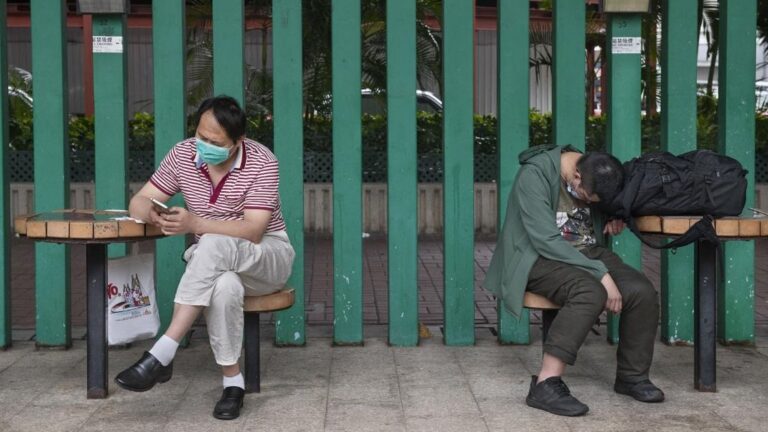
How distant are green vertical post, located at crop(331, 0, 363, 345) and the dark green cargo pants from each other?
134 cm

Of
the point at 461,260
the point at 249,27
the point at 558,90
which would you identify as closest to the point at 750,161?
the point at 558,90

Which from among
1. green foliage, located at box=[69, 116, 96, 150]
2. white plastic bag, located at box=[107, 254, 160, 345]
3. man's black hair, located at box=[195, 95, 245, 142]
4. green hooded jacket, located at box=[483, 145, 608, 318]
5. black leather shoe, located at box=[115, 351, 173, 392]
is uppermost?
green foliage, located at box=[69, 116, 96, 150]

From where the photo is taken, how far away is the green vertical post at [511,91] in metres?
5.68

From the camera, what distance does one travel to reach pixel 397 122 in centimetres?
568

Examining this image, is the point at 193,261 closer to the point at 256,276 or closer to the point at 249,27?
the point at 256,276

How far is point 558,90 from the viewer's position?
5.70 metres

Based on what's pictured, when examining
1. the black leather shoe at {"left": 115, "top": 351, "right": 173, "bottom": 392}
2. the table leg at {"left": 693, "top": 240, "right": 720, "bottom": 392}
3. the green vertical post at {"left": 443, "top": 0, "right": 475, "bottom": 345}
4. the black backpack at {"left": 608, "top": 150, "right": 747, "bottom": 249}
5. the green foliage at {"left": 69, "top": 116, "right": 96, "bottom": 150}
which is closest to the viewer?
the black leather shoe at {"left": 115, "top": 351, "right": 173, "bottom": 392}

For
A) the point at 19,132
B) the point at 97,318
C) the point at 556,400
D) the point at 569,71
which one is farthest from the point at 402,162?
the point at 19,132

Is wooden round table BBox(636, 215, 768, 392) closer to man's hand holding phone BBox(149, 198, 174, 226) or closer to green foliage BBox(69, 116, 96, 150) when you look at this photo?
man's hand holding phone BBox(149, 198, 174, 226)

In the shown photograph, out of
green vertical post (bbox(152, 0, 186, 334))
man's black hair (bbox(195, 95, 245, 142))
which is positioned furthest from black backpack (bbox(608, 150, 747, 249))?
green vertical post (bbox(152, 0, 186, 334))

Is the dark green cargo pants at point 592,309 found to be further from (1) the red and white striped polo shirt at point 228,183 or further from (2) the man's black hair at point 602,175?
(1) the red and white striped polo shirt at point 228,183

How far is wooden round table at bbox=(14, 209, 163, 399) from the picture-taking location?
4.27 metres

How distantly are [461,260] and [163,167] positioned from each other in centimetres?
171

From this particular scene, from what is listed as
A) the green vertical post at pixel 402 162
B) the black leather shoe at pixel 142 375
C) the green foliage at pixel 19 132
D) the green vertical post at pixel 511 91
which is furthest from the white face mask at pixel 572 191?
the green foliage at pixel 19 132
